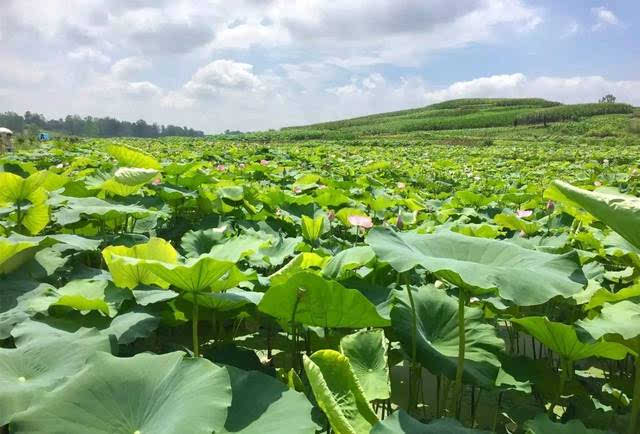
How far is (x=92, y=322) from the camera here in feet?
3.95

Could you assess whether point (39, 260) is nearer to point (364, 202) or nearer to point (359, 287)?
point (359, 287)

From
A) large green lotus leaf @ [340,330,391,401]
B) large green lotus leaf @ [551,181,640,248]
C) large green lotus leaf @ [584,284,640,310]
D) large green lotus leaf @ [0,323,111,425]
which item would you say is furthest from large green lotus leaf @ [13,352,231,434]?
large green lotus leaf @ [584,284,640,310]

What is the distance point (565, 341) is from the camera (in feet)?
3.52

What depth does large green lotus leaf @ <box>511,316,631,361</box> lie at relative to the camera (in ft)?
3.38

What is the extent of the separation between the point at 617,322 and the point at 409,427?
57cm

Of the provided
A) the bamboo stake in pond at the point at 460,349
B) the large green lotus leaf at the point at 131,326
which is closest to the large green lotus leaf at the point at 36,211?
the large green lotus leaf at the point at 131,326

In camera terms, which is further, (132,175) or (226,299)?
(132,175)

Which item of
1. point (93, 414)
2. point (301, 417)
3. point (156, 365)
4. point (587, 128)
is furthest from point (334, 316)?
point (587, 128)

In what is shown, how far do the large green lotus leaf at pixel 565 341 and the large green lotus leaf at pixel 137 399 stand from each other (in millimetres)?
643

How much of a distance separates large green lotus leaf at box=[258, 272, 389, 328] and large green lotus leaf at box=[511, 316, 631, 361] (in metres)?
0.31

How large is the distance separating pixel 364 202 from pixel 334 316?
1.97 m

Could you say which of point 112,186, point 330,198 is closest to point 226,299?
point 112,186

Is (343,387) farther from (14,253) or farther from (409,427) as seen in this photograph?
(14,253)

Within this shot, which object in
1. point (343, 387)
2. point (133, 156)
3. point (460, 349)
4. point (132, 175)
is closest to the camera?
point (343, 387)
